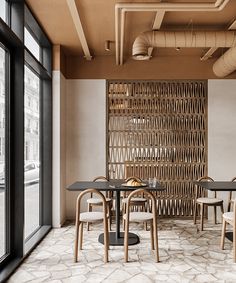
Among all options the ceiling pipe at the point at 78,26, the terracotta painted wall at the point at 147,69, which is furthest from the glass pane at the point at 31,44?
the terracotta painted wall at the point at 147,69

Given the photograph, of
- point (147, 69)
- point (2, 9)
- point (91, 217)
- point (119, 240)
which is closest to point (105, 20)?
point (2, 9)

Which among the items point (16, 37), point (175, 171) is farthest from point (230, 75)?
point (16, 37)

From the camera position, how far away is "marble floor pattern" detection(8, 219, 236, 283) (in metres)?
3.51

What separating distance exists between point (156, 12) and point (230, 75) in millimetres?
2714

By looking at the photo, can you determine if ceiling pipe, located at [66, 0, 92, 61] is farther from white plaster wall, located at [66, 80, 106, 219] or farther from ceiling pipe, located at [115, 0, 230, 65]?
white plaster wall, located at [66, 80, 106, 219]

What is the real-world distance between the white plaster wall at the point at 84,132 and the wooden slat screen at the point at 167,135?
244mm

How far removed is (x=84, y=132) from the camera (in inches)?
255

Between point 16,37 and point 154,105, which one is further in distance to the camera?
point 154,105

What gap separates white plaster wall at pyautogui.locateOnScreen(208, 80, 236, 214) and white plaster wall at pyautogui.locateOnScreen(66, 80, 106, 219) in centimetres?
206

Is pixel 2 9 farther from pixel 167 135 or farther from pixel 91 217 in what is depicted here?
pixel 167 135

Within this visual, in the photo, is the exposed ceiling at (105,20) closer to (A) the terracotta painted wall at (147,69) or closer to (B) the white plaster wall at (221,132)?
(A) the terracotta painted wall at (147,69)

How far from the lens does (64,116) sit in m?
6.26

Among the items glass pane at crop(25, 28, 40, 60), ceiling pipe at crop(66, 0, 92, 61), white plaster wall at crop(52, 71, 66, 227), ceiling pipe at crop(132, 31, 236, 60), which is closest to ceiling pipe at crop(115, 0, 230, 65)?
ceiling pipe at crop(66, 0, 92, 61)

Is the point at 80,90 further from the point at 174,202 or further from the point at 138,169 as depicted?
the point at 174,202
